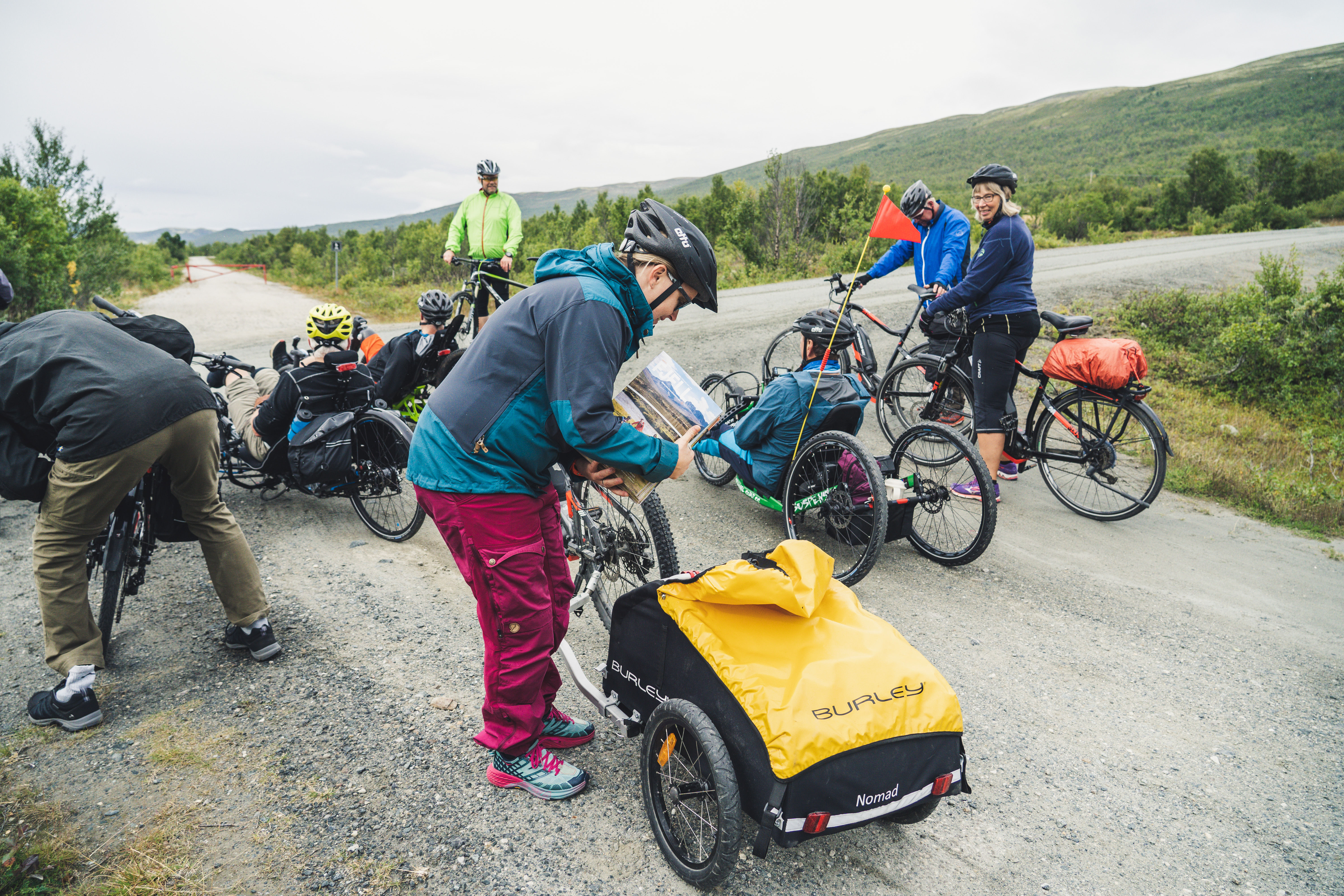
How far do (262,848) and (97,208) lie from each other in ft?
75.7

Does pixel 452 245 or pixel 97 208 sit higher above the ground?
pixel 97 208

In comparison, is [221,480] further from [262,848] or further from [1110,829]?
[1110,829]

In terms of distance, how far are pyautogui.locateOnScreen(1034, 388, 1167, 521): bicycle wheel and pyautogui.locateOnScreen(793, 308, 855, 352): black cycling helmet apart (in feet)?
5.82

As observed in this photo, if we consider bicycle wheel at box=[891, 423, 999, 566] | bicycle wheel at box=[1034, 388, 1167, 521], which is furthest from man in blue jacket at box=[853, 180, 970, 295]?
bicycle wheel at box=[891, 423, 999, 566]

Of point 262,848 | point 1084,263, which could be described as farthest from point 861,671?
point 1084,263

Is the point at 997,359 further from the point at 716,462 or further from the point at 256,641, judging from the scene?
the point at 256,641

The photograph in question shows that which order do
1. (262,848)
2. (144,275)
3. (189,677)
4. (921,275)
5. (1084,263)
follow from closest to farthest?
1. (262,848)
2. (189,677)
3. (921,275)
4. (1084,263)
5. (144,275)

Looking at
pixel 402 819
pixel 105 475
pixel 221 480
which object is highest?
pixel 105 475

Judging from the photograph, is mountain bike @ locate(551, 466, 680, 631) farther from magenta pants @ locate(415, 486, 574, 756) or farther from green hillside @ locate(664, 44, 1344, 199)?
green hillside @ locate(664, 44, 1344, 199)

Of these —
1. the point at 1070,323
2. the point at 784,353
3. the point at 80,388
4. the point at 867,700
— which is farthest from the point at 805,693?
the point at 784,353

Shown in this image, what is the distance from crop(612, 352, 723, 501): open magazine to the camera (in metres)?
2.32

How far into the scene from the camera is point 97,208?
1841 centimetres

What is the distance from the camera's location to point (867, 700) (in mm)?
1969

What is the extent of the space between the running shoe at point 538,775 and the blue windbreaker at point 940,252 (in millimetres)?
5041
